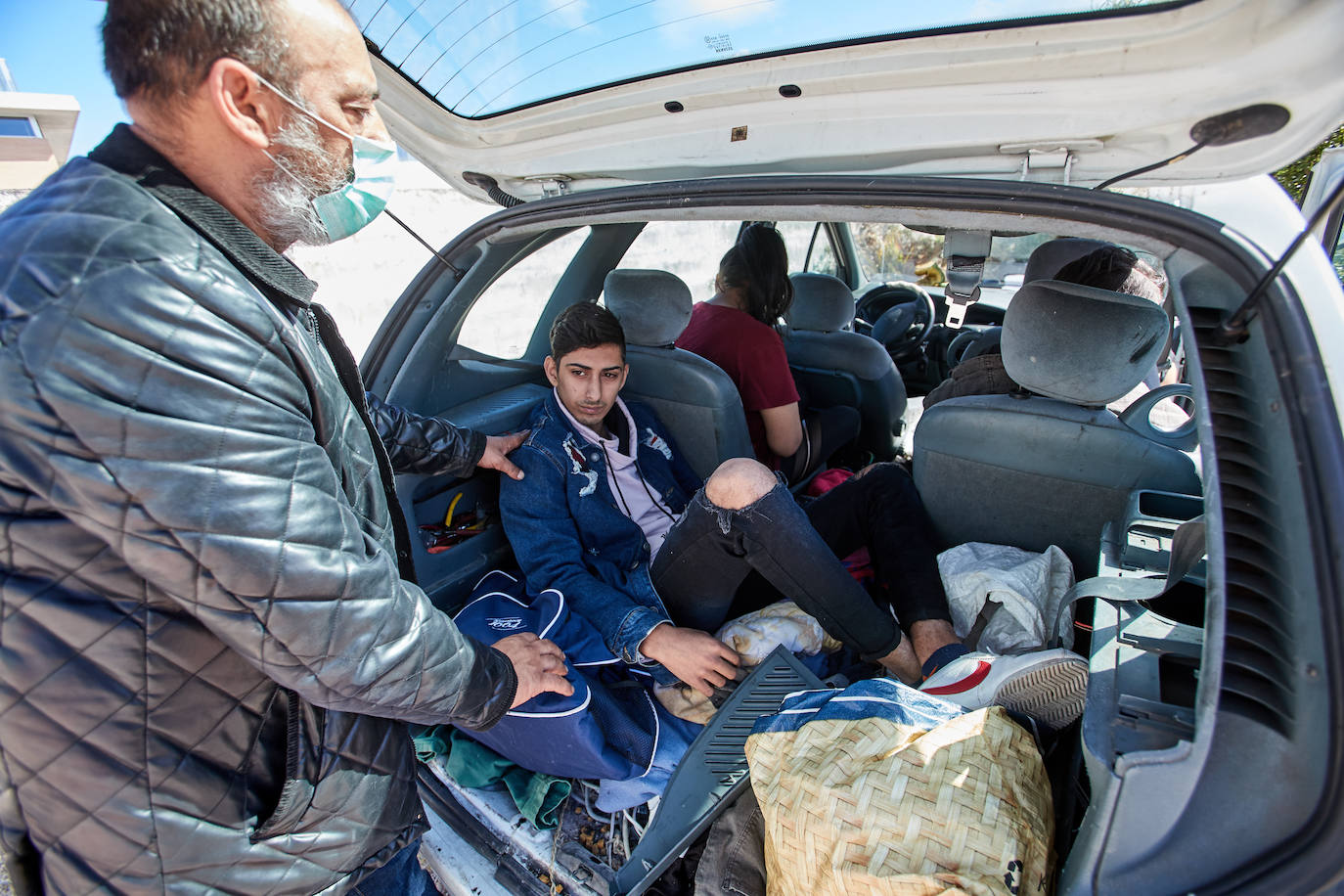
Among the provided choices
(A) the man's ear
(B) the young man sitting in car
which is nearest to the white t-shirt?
(B) the young man sitting in car

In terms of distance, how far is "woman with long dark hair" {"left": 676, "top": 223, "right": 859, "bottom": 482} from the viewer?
2672mm

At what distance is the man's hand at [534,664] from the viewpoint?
131 centimetres

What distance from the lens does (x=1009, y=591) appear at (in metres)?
1.57

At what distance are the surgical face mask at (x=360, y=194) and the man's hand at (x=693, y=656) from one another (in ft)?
3.60

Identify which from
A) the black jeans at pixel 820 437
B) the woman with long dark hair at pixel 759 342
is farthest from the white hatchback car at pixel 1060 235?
the black jeans at pixel 820 437

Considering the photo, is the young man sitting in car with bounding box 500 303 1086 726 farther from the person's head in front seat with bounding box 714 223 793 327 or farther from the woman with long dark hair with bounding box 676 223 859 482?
the person's head in front seat with bounding box 714 223 793 327

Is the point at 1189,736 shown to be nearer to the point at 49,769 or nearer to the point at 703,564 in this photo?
the point at 703,564

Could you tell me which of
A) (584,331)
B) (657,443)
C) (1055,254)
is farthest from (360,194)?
(1055,254)

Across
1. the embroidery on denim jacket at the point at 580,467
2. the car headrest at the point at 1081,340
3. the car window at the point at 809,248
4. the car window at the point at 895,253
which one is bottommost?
the embroidery on denim jacket at the point at 580,467

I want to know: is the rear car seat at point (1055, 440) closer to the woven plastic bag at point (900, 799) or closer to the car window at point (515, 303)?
the woven plastic bag at point (900, 799)

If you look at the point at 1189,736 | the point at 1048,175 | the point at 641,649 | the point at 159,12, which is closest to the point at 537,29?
the point at 159,12

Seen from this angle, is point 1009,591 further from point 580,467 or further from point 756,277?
point 756,277

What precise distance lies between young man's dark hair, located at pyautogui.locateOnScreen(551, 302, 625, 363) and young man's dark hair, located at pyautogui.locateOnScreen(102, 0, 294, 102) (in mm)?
1165

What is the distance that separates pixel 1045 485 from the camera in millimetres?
1753
